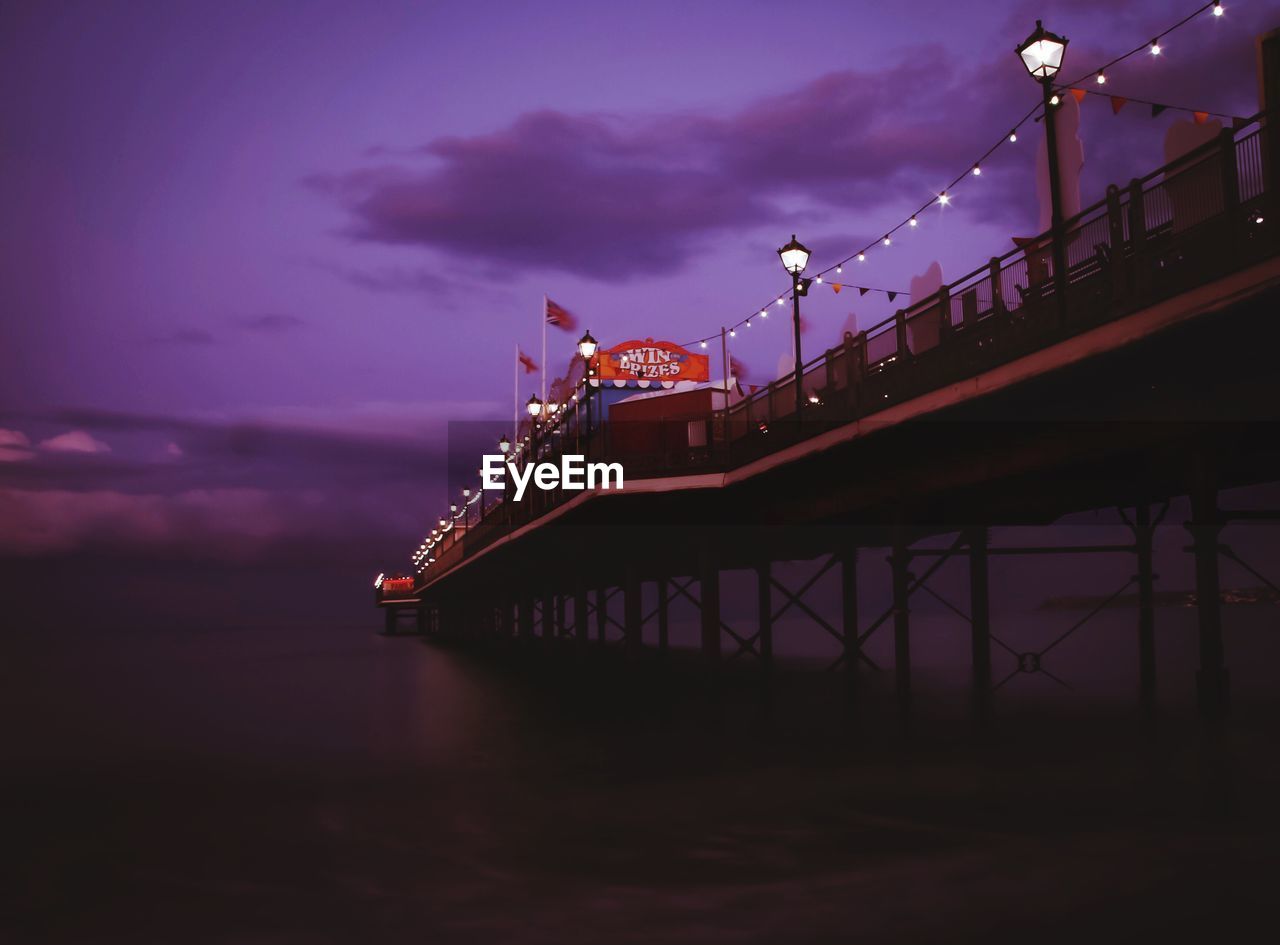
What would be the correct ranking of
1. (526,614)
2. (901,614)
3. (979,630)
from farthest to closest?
(526,614) < (979,630) < (901,614)

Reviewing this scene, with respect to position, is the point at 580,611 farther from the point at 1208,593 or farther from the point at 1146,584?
the point at 1208,593

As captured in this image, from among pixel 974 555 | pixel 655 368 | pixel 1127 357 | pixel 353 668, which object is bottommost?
pixel 353 668

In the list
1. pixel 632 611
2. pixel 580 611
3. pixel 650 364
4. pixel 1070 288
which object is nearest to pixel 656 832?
pixel 1070 288

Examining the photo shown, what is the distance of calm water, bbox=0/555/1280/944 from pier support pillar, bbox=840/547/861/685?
1465 mm

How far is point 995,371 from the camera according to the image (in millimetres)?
15898

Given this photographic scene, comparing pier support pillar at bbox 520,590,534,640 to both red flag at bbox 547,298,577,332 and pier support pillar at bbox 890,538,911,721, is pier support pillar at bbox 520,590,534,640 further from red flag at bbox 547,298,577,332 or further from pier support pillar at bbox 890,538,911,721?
pier support pillar at bbox 890,538,911,721

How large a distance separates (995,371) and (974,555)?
37.9 feet

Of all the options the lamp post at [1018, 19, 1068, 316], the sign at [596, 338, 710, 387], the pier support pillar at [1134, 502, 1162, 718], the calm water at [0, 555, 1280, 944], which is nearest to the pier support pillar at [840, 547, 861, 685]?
the calm water at [0, 555, 1280, 944]

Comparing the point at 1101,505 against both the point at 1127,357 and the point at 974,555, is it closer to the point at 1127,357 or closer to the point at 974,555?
the point at 974,555

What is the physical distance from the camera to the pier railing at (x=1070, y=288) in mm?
12000

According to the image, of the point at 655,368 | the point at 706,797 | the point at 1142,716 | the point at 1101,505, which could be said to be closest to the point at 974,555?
the point at 1101,505

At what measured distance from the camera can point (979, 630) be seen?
83.8 feet

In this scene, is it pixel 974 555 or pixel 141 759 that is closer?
pixel 974 555

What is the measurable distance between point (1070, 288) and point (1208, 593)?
23.1 ft
